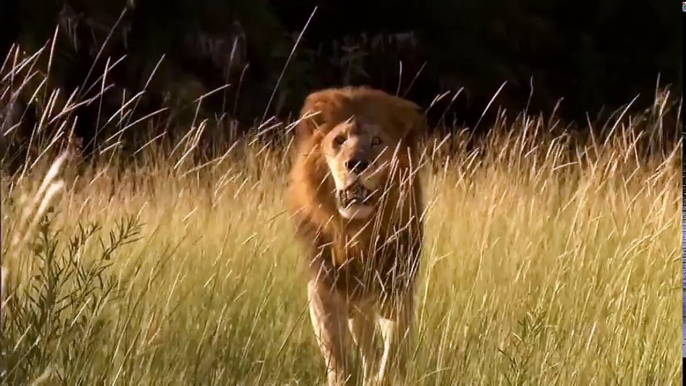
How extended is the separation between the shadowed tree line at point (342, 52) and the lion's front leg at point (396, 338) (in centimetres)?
54

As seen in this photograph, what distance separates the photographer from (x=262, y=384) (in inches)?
66.0

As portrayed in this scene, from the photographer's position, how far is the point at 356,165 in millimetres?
1906

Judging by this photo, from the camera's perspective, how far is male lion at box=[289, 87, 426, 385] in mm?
1880

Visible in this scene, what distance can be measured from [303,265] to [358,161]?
287mm

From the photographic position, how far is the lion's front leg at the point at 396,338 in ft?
5.85

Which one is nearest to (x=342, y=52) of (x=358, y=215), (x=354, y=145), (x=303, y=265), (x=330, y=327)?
(x=354, y=145)

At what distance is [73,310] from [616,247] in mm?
1296

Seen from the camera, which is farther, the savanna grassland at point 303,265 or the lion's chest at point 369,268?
the lion's chest at point 369,268

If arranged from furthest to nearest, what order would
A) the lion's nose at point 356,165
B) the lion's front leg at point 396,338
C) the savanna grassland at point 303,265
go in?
the lion's nose at point 356,165, the lion's front leg at point 396,338, the savanna grassland at point 303,265

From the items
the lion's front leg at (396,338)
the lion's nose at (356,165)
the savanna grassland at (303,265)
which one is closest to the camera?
the savanna grassland at (303,265)

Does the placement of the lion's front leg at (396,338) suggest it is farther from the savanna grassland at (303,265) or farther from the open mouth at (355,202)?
the open mouth at (355,202)

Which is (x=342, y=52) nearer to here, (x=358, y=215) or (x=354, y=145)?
(x=354, y=145)

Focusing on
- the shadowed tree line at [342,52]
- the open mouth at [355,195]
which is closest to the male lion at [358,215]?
the open mouth at [355,195]

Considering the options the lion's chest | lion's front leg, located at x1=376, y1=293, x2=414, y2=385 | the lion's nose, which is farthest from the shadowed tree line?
lion's front leg, located at x1=376, y1=293, x2=414, y2=385
